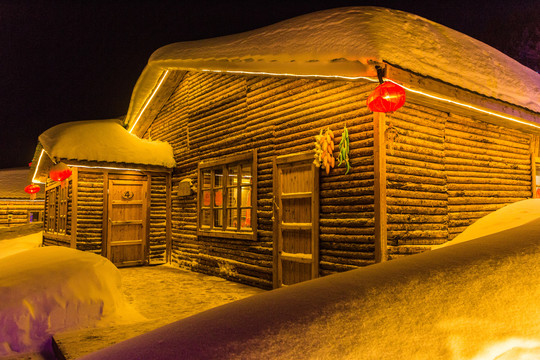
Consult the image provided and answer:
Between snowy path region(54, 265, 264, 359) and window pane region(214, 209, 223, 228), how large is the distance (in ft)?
4.11

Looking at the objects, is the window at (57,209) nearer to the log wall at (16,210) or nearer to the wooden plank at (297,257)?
the wooden plank at (297,257)

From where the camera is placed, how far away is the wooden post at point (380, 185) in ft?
18.4

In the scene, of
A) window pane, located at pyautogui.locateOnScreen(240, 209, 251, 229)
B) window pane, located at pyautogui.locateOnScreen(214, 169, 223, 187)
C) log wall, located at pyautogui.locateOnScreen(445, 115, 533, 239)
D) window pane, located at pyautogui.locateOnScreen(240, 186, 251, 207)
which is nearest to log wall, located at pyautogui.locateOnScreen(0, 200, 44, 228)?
window pane, located at pyautogui.locateOnScreen(240, 186, 251, 207)

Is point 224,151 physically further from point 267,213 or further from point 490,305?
point 490,305

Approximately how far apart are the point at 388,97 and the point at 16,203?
3030cm

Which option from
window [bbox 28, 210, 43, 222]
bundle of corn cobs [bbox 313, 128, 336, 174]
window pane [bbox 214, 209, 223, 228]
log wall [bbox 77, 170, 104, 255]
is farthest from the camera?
window [bbox 28, 210, 43, 222]

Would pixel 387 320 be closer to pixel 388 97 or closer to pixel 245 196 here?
pixel 388 97

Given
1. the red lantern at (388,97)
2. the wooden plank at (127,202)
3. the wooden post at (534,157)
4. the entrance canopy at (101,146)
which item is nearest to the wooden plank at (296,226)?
the red lantern at (388,97)

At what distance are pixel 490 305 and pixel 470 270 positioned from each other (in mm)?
227

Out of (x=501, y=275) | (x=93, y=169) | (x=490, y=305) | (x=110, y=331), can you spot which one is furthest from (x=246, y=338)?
(x=93, y=169)

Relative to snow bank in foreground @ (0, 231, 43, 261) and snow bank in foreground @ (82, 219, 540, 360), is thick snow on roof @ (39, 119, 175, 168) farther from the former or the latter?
snow bank in foreground @ (82, 219, 540, 360)

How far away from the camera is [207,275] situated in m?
9.74

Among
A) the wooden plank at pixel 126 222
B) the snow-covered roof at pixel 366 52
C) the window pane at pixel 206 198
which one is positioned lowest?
the wooden plank at pixel 126 222

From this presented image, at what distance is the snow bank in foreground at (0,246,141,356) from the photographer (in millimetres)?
4445
